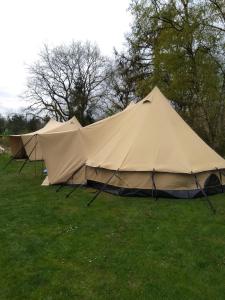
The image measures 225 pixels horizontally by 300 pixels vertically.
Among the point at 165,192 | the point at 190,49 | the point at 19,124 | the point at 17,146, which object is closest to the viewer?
the point at 165,192

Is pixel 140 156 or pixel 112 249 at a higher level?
pixel 140 156

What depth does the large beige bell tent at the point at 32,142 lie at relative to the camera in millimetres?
14809

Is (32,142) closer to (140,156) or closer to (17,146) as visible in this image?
(17,146)

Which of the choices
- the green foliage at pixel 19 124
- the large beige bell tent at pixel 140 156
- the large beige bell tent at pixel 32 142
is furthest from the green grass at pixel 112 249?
the green foliage at pixel 19 124

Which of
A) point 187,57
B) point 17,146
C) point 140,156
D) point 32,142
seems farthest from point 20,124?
point 140,156

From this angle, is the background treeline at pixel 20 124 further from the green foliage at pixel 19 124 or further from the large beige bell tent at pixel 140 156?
the large beige bell tent at pixel 140 156

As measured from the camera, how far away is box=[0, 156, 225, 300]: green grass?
4066mm

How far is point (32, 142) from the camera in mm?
16172

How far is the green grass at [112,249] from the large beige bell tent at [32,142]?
270 inches

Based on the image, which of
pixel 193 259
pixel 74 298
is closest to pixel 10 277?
pixel 74 298

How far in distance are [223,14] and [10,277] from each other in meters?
11.7

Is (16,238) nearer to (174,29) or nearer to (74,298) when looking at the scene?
(74,298)

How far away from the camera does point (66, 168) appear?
9.89 m

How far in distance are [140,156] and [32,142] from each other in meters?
8.84
